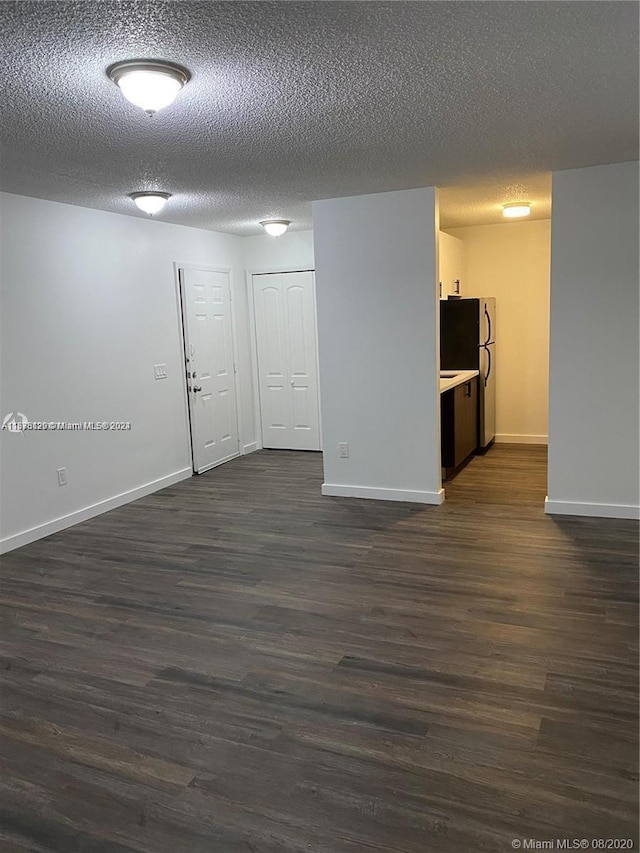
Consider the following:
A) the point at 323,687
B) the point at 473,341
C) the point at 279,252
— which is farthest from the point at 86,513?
the point at 473,341

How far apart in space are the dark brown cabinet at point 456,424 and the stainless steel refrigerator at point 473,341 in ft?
0.96

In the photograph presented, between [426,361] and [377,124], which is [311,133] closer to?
[377,124]

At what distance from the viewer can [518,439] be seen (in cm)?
745

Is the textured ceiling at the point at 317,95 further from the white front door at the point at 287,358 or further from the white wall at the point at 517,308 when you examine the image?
the white front door at the point at 287,358

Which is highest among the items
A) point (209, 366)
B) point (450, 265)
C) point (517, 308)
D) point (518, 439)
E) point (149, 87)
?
point (149, 87)

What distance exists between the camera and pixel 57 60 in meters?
2.24

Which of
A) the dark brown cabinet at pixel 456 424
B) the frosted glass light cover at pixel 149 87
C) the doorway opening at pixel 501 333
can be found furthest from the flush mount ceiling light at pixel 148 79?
the doorway opening at pixel 501 333

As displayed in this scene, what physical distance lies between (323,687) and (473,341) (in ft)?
15.1

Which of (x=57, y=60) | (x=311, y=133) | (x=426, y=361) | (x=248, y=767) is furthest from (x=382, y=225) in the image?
(x=248, y=767)

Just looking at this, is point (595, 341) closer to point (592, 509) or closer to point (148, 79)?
point (592, 509)

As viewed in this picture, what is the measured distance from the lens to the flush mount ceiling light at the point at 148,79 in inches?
90.3

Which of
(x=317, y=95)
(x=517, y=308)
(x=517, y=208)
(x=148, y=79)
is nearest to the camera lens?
(x=148, y=79)

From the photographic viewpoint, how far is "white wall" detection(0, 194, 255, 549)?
4645mm

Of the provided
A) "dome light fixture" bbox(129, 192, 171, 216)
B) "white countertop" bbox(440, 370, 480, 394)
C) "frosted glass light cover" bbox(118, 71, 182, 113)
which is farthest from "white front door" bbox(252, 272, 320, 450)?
"frosted glass light cover" bbox(118, 71, 182, 113)
